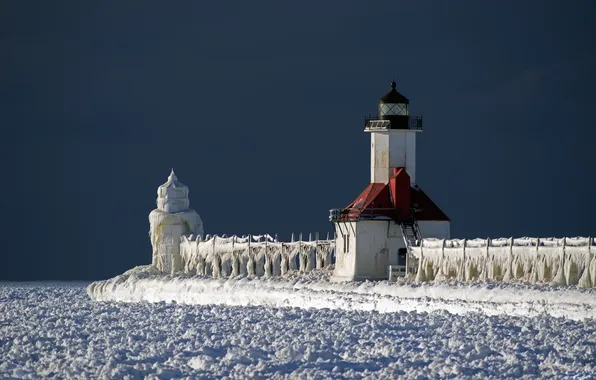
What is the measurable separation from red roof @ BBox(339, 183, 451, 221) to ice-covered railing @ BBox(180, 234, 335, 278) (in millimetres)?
4682

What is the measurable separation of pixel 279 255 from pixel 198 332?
2683 centimetres

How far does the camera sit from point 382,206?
5312 centimetres

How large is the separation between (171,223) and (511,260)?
2248 centimetres

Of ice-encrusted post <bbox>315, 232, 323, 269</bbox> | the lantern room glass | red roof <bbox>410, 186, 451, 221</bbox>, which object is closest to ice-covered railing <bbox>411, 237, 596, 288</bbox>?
red roof <bbox>410, 186, 451, 221</bbox>

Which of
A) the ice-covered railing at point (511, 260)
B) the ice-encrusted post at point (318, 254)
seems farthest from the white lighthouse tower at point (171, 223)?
the ice-covered railing at point (511, 260)

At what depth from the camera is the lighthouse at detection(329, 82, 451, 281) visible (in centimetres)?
5266

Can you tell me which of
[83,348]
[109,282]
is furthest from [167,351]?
[109,282]

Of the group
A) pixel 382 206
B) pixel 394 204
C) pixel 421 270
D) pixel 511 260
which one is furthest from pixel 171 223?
pixel 511 260

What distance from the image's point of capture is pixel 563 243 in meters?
42.9

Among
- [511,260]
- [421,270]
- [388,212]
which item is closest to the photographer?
[511,260]

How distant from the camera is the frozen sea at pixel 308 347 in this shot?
27.5 meters

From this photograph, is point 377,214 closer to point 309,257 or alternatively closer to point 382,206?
point 382,206

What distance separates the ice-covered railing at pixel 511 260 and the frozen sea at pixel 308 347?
21.8 feet

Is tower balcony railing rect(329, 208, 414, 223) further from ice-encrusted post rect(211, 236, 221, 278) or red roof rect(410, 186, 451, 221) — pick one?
ice-encrusted post rect(211, 236, 221, 278)
